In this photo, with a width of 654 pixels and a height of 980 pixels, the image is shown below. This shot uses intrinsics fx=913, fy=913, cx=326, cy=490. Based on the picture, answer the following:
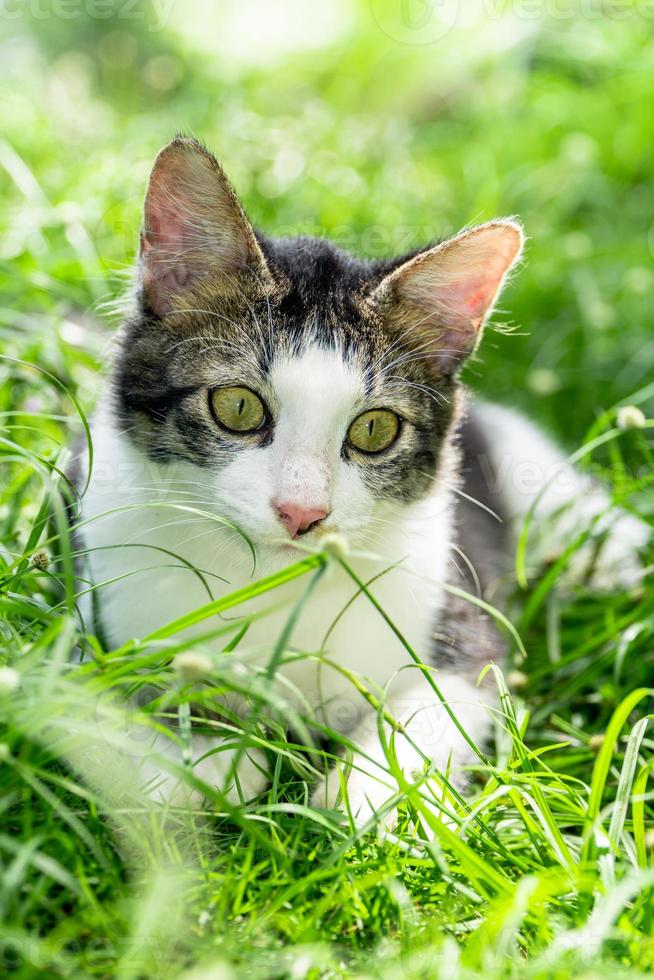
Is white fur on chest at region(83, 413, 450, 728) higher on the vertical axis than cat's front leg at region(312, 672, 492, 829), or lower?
higher

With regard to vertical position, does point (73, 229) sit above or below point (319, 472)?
above

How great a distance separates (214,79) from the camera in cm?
552

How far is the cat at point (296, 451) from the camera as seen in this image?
5.83 ft

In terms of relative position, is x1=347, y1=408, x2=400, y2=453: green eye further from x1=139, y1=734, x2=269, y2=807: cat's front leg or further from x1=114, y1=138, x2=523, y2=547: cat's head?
x1=139, y1=734, x2=269, y2=807: cat's front leg

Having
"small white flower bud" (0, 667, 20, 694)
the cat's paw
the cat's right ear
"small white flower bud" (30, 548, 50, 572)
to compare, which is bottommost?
the cat's paw

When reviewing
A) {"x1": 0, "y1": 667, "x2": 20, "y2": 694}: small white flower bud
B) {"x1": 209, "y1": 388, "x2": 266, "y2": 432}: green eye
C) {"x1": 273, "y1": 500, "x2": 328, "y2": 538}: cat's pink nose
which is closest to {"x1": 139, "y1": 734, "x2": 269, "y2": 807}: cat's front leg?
{"x1": 0, "y1": 667, "x2": 20, "y2": 694}: small white flower bud

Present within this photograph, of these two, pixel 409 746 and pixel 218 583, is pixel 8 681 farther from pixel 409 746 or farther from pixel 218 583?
pixel 409 746

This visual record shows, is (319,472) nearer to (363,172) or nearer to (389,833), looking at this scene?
(389,833)

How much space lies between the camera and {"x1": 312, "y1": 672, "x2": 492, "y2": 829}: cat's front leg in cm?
171

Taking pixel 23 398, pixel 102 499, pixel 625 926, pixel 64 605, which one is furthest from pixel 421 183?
pixel 625 926

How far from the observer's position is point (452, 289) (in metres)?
2.10

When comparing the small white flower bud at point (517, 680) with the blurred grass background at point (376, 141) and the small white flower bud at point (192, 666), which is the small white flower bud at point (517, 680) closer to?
the small white flower bud at point (192, 666)

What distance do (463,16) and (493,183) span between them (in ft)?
7.72

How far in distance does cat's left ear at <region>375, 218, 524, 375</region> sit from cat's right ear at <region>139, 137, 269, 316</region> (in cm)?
32
